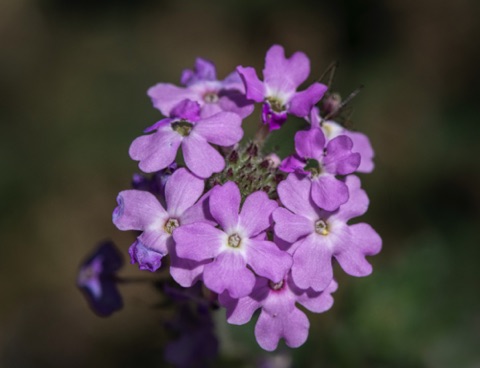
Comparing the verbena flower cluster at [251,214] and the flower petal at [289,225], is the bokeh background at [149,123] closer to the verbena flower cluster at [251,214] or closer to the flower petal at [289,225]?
the verbena flower cluster at [251,214]

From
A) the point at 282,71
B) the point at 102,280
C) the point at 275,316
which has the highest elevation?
the point at 282,71

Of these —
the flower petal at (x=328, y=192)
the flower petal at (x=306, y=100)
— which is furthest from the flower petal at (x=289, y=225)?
the flower petal at (x=306, y=100)

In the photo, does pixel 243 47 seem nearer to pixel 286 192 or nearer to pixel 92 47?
pixel 92 47

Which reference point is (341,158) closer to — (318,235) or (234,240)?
(318,235)

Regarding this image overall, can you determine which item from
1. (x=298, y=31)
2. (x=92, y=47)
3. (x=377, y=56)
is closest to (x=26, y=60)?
(x=92, y=47)

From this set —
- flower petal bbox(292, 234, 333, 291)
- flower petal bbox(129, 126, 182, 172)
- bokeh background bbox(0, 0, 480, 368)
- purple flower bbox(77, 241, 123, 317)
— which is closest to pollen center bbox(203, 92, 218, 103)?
flower petal bbox(129, 126, 182, 172)

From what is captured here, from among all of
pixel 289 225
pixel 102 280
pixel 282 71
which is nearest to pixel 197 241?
pixel 289 225
